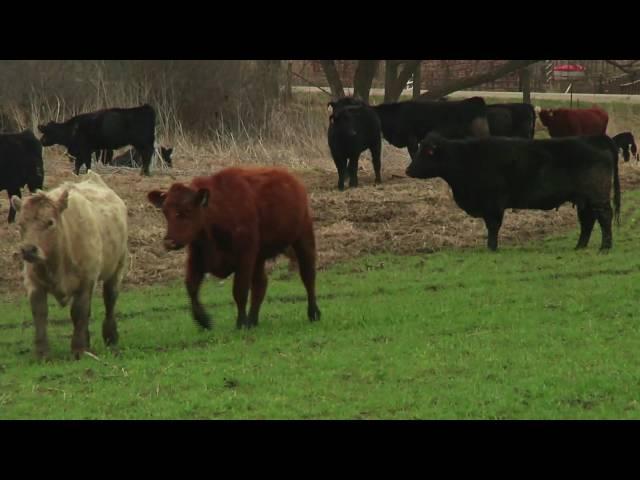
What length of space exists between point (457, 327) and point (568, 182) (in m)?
6.75

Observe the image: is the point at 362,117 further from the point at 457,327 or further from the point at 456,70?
the point at 456,70

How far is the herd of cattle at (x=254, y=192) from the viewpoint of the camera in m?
10.5

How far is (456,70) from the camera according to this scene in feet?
170

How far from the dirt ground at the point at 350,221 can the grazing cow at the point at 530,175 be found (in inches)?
35.3

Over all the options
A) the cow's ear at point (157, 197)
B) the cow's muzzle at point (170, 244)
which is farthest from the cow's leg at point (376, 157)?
the cow's muzzle at point (170, 244)

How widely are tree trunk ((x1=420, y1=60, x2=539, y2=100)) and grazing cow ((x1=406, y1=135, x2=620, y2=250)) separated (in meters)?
14.7

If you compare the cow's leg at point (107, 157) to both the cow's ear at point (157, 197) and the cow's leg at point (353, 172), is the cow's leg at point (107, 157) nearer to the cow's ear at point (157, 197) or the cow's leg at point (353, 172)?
the cow's leg at point (353, 172)

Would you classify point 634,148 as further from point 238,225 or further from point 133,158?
point 238,225

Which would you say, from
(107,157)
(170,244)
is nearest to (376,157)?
(107,157)

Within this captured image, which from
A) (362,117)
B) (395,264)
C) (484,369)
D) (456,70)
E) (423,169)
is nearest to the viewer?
(484,369)

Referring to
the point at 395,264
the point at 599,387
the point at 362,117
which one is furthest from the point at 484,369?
the point at 362,117

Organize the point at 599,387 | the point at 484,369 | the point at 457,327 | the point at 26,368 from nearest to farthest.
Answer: the point at 599,387
the point at 484,369
the point at 26,368
the point at 457,327

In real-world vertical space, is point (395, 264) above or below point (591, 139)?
below

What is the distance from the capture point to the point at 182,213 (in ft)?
36.2
